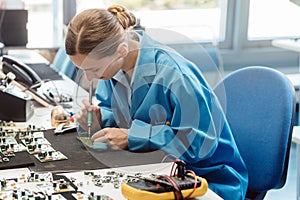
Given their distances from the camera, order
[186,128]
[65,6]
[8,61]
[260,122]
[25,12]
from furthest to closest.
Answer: [65,6]
[25,12]
[8,61]
[260,122]
[186,128]

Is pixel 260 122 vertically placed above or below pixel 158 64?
below

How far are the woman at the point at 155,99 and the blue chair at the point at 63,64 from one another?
1346mm

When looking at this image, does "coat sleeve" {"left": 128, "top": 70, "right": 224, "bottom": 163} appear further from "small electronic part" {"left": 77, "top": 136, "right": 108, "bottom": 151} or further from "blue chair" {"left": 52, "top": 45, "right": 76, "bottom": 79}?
"blue chair" {"left": 52, "top": 45, "right": 76, "bottom": 79}

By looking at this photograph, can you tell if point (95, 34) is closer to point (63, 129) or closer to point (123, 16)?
point (123, 16)

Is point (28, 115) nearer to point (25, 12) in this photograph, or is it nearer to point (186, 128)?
point (186, 128)

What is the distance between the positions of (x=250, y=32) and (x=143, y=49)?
2696 millimetres

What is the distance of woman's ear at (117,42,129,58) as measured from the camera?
5.92 ft

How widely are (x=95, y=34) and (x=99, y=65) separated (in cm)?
9

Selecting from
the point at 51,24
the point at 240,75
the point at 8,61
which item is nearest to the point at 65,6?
the point at 51,24

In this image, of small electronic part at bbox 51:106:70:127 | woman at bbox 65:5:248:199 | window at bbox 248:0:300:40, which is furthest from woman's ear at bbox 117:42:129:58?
window at bbox 248:0:300:40

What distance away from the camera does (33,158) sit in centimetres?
182

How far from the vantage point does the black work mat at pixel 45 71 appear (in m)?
3.06

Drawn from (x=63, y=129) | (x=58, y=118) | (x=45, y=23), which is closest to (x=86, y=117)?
(x=63, y=129)

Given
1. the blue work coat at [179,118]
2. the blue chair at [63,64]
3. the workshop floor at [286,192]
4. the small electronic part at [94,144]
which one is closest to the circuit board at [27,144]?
the small electronic part at [94,144]
